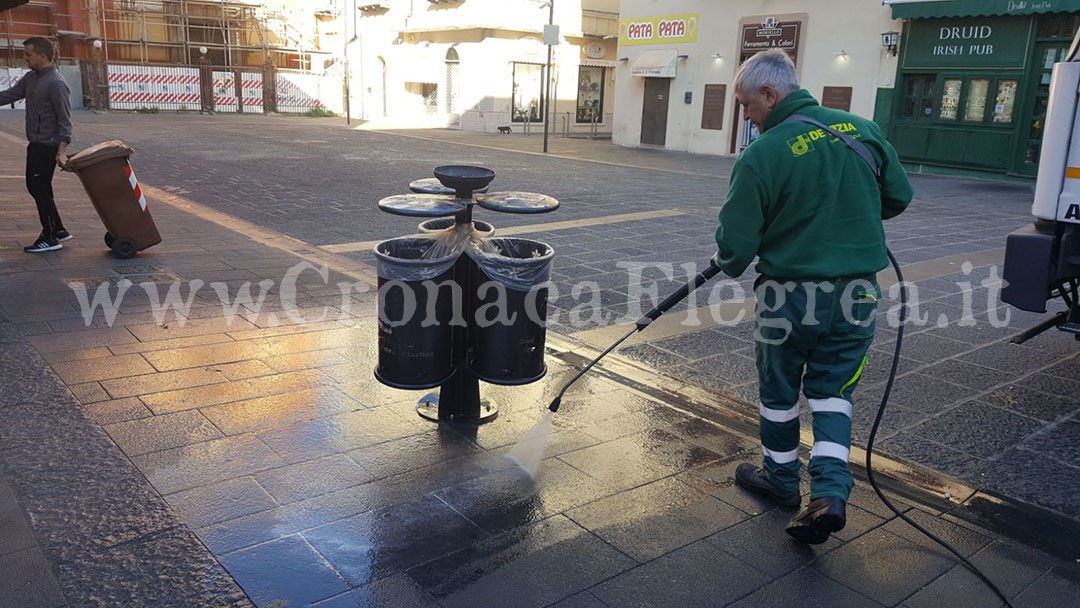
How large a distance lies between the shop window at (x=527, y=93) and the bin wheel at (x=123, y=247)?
26.2m

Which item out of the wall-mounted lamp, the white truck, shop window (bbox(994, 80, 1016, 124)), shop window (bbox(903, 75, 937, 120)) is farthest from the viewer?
the wall-mounted lamp

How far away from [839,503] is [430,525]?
1530 mm

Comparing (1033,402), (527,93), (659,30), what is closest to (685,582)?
(1033,402)

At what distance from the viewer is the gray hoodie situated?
24.0ft

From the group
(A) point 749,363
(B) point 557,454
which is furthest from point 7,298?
(A) point 749,363

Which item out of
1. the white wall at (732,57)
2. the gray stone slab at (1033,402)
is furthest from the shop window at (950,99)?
the gray stone slab at (1033,402)

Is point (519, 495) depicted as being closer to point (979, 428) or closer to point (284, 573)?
point (284, 573)

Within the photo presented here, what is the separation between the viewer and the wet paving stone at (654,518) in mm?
3273

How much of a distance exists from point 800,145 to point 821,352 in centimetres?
79

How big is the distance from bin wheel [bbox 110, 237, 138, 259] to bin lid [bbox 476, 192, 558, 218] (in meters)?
4.70

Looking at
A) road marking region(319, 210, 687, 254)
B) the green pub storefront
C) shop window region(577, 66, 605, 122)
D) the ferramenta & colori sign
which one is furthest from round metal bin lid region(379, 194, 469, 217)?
shop window region(577, 66, 605, 122)

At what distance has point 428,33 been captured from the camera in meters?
34.3

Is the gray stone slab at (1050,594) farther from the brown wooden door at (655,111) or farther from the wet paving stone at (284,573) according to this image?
the brown wooden door at (655,111)

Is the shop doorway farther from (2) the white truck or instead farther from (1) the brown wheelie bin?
(1) the brown wheelie bin
